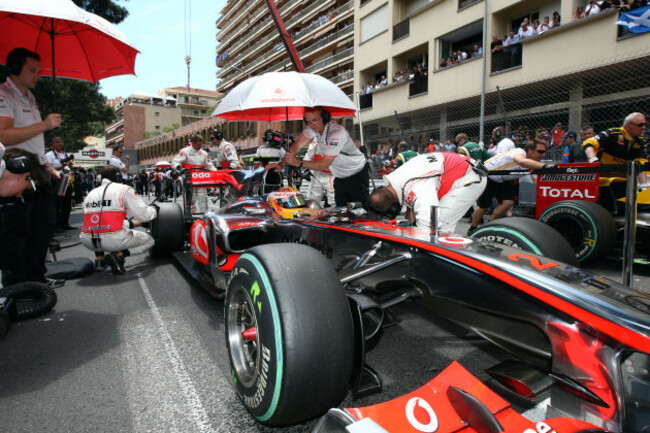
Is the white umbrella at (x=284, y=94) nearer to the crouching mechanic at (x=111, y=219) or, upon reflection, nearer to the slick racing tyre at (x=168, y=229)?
the slick racing tyre at (x=168, y=229)

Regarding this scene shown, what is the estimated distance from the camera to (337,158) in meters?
4.18

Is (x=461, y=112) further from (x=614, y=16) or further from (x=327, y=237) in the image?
(x=327, y=237)

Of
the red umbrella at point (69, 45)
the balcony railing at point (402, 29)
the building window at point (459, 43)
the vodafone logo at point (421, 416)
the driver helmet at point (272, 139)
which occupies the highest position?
the balcony railing at point (402, 29)

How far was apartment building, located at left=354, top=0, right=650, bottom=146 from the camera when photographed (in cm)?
1038

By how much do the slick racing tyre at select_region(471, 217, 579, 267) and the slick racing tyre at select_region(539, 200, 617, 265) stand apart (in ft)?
6.92

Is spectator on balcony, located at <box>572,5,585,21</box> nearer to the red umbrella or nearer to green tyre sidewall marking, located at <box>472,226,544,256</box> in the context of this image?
the red umbrella

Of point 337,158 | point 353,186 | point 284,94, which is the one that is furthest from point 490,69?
point 337,158

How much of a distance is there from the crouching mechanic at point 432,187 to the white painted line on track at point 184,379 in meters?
1.53

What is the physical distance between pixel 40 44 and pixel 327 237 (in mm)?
4017

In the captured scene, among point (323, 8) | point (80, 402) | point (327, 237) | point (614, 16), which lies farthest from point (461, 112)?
point (323, 8)

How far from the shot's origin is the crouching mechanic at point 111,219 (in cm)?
433

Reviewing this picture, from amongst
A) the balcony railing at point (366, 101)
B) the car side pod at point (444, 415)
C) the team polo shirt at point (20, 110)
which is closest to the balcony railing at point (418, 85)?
the balcony railing at point (366, 101)

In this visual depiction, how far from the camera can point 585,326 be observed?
1124 millimetres

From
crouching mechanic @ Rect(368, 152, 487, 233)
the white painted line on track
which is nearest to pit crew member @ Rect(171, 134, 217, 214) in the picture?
the white painted line on track
